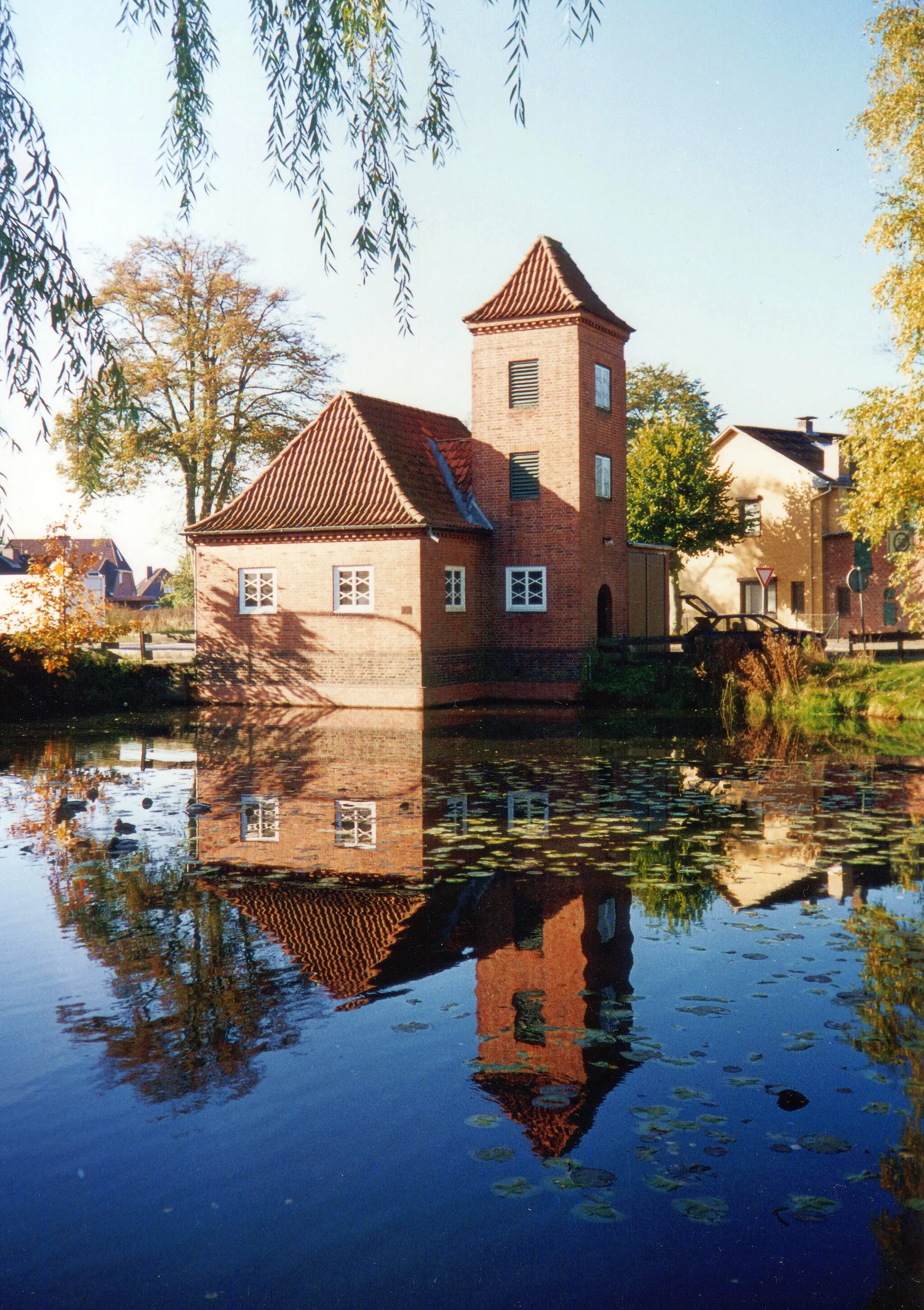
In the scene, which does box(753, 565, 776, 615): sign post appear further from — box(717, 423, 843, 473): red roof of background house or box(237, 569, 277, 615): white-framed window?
box(237, 569, 277, 615): white-framed window

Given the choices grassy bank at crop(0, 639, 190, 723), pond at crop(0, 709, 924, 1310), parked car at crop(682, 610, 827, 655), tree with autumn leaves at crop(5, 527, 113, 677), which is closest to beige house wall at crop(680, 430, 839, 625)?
parked car at crop(682, 610, 827, 655)

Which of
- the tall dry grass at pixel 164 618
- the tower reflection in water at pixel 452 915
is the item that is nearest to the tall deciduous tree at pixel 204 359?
the tall dry grass at pixel 164 618

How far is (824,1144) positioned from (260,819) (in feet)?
26.0

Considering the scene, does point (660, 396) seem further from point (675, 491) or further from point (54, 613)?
point (54, 613)

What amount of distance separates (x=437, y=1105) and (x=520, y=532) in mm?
25139

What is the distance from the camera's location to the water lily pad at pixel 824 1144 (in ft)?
14.0

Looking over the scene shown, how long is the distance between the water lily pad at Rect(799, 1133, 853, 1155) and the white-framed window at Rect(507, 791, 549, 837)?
19.7 ft

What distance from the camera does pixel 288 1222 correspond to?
3848 millimetres

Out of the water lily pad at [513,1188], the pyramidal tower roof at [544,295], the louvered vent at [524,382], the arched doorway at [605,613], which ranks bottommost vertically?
the water lily pad at [513,1188]

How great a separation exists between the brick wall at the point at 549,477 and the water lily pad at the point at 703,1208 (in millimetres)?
24833

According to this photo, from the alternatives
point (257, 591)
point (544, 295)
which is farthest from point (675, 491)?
point (257, 591)

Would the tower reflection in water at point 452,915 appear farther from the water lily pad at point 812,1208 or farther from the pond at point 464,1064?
the water lily pad at point 812,1208

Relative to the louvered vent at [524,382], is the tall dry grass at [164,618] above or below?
below

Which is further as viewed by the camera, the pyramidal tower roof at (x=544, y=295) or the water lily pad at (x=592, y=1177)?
the pyramidal tower roof at (x=544, y=295)
